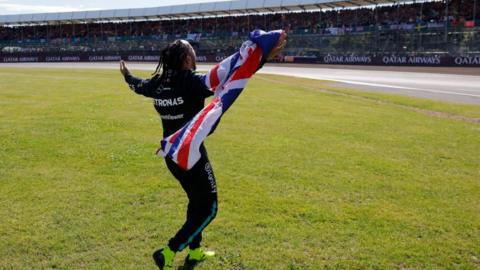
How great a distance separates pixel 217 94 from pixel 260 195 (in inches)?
90.3

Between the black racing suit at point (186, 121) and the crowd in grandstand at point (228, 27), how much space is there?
32.7 meters

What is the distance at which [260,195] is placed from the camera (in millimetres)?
5723

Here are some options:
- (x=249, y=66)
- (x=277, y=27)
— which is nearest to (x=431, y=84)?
(x=249, y=66)

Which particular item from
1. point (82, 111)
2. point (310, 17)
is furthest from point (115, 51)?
point (82, 111)

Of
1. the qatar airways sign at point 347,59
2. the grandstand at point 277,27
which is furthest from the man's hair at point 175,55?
the qatar airways sign at point 347,59

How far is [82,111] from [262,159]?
271 inches

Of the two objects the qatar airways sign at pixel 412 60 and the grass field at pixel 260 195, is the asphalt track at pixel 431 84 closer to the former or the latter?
the qatar airways sign at pixel 412 60

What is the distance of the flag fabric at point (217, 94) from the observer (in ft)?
11.5

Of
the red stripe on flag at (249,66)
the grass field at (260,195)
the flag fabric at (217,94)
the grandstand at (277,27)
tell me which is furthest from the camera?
the grandstand at (277,27)

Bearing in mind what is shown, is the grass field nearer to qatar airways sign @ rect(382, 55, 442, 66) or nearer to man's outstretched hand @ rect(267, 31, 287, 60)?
man's outstretched hand @ rect(267, 31, 287, 60)

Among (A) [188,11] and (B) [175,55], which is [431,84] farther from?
(A) [188,11]

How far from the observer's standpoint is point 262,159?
24.9 feet

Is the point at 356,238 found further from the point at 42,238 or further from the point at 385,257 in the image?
the point at 42,238

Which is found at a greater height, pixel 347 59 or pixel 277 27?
pixel 277 27
